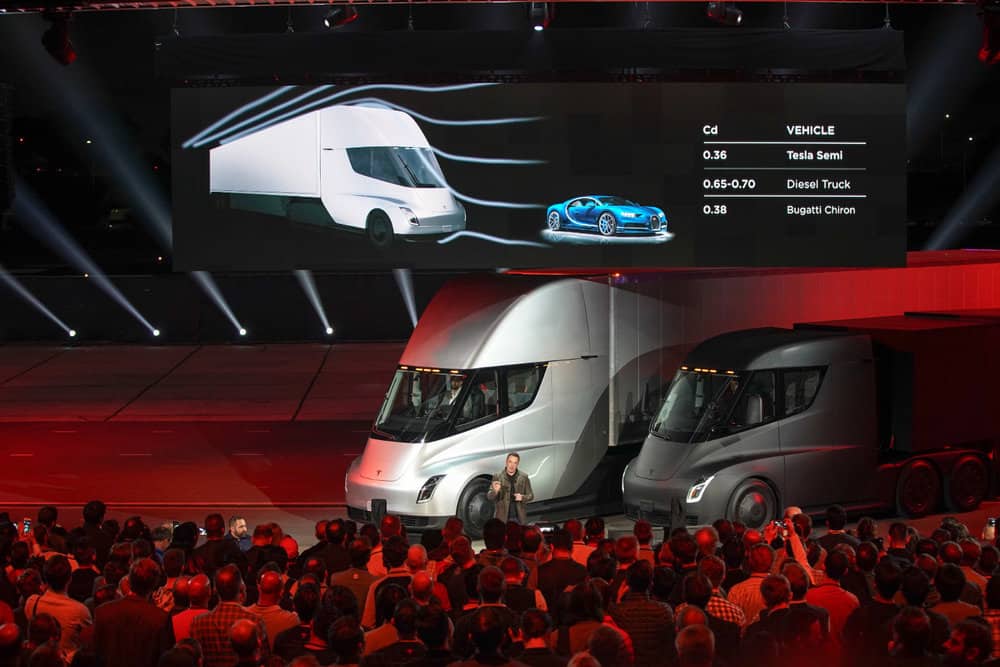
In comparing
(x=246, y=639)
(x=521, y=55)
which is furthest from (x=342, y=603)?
(x=521, y=55)

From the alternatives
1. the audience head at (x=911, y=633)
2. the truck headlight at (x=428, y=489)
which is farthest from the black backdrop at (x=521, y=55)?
the audience head at (x=911, y=633)

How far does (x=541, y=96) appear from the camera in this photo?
69.2 feet

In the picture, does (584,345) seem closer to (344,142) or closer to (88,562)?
(344,142)

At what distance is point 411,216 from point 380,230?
20.3 inches

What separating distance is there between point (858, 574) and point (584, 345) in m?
7.95

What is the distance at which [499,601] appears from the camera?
745 centimetres

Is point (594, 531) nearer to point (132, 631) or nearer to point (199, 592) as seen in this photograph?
point (199, 592)

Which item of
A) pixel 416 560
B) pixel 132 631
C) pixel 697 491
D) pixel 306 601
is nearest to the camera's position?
pixel 306 601

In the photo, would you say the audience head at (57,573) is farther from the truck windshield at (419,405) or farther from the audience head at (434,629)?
the truck windshield at (419,405)

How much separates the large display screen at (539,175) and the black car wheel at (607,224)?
0.09 ft

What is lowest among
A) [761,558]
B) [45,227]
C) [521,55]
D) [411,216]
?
[761,558]

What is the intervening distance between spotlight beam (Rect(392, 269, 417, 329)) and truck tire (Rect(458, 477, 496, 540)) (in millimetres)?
17123

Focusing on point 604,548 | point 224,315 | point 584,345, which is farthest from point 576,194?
point 224,315

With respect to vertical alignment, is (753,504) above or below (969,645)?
above
